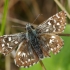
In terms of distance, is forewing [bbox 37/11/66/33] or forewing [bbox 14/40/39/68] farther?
forewing [bbox 37/11/66/33]

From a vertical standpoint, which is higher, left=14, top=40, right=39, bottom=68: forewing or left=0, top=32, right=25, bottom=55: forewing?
left=0, top=32, right=25, bottom=55: forewing

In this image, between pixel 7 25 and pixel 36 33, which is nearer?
pixel 36 33

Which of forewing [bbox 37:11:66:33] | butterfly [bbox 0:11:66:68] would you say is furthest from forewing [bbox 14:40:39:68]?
forewing [bbox 37:11:66:33]

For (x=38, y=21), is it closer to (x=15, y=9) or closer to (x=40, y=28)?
(x=15, y=9)

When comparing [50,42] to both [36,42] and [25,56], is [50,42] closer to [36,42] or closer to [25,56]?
[36,42]

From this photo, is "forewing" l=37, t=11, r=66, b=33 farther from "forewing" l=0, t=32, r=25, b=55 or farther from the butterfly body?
"forewing" l=0, t=32, r=25, b=55

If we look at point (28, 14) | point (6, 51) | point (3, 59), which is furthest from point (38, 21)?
point (6, 51)

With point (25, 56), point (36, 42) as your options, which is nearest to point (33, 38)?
point (36, 42)

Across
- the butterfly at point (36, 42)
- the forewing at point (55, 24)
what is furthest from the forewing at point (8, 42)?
the forewing at point (55, 24)
